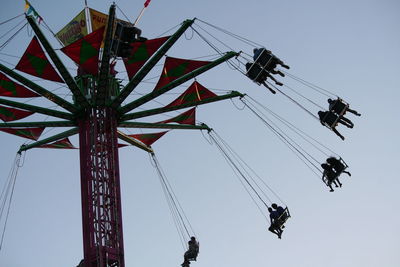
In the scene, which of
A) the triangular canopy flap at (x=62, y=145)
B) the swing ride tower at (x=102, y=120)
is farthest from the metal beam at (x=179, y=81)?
the triangular canopy flap at (x=62, y=145)

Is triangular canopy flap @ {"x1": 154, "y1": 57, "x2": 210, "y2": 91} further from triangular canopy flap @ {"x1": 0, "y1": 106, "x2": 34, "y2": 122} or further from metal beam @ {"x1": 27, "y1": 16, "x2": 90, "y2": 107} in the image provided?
triangular canopy flap @ {"x1": 0, "y1": 106, "x2": 34, "y2": 122}

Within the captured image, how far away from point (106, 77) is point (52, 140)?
429 cm

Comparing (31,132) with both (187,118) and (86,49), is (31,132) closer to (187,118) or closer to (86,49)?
(86,49)

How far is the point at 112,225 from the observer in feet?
71.5

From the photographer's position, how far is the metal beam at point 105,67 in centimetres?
2047

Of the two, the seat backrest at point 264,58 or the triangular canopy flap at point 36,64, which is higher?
the triangular canopy flap at point 36,64

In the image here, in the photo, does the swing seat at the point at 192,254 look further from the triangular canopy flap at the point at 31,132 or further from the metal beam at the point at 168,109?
the triangular canopy flap at the point at 31,132

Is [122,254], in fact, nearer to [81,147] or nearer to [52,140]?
[81,147]

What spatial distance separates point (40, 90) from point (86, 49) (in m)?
2.02

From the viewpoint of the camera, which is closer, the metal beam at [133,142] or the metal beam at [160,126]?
the metal beam at [160,126]

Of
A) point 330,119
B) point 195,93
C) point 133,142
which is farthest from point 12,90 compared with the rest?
point 330,119

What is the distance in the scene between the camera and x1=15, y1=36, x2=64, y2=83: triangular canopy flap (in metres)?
22.4

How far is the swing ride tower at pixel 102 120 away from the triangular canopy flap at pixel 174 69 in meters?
0.08

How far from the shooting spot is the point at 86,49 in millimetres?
22641
